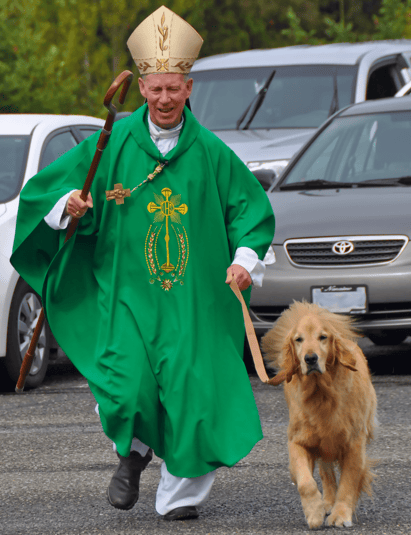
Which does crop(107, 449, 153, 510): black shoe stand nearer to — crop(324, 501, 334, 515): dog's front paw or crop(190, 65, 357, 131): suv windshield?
crop(324, 501, 334, 515): dog's front paw

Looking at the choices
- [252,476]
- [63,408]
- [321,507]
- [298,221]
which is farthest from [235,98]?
[321,507]

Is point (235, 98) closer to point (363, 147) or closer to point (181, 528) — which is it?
point (363, 147)

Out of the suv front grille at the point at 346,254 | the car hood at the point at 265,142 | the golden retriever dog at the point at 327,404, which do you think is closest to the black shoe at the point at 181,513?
the golden retriever dog at the point at 327,404

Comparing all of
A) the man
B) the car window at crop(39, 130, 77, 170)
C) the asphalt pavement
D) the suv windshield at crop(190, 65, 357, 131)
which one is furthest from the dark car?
the suv windshield at crop(190, 65, 357, 131)

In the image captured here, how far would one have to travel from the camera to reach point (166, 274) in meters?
5.02

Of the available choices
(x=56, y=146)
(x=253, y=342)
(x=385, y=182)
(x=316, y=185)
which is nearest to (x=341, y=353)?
(x=253, y=342)

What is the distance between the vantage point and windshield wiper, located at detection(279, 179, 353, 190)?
9046 millimetres

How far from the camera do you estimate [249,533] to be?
4730 millimetres

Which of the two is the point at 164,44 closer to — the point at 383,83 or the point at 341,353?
the point at 341,353

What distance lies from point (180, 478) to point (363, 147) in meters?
5.16

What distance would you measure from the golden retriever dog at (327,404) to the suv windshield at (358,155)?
4.03m

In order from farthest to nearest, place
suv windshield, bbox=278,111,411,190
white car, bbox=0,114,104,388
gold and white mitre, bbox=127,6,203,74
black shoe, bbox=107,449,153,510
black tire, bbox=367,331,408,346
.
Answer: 1. black tire, bbox=367,331,408,346
2. suv windshield, bbox=278,111,411,190
3. white car, bbox=0,114,104,388
4. gold and white mitre, bbox=127,6,203,74
5. black shoe, bbox=107,449,153,510

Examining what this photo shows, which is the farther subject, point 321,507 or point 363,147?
point 363,147

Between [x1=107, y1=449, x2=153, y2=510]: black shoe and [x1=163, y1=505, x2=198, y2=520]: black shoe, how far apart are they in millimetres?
157
